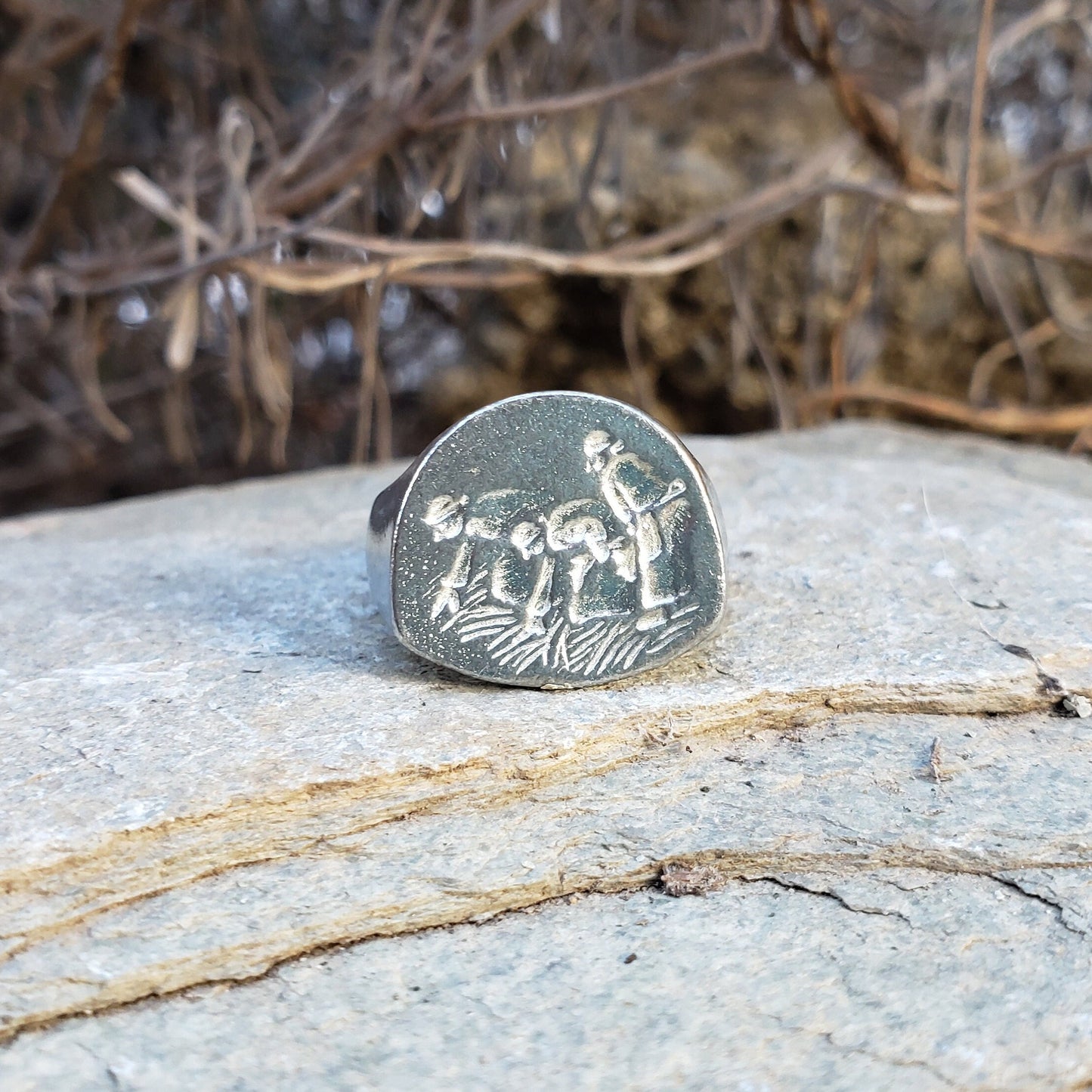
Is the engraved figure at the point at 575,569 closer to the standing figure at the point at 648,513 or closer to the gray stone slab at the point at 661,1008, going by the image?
the standing figure at the point at 648,513

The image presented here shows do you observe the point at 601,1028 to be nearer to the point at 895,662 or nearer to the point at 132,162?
the point at 895,662

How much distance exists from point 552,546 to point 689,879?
1.05 feet

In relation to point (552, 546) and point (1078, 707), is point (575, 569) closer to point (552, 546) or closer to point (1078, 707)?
point (552, 546)

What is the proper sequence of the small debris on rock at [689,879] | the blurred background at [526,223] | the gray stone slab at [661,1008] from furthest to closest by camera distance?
the blurred background at [526,223], the small debris on rock at [689,879], the gray stone slab at [661,1008]

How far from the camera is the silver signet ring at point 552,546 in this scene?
104 centimetres

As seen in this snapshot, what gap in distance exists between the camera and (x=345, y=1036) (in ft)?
2.50

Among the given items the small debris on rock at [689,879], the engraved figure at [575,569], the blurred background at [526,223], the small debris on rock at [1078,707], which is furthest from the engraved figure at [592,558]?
the blurred background at [526,223]

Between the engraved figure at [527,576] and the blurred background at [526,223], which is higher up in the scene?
the blurred background at [526,223]

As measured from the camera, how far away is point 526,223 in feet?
7.61

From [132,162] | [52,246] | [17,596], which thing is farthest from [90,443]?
[17,596]

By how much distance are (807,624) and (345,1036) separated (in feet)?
2.05

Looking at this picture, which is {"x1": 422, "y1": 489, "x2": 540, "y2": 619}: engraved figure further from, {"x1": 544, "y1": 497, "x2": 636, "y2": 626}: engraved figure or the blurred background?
the blurred background

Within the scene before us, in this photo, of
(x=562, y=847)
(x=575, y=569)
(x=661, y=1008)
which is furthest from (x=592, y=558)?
(x=661, y=1008)

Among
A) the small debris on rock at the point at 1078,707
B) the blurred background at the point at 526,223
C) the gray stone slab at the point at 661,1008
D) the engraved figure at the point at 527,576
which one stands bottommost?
the gray stone slab at the point at 661,1008
